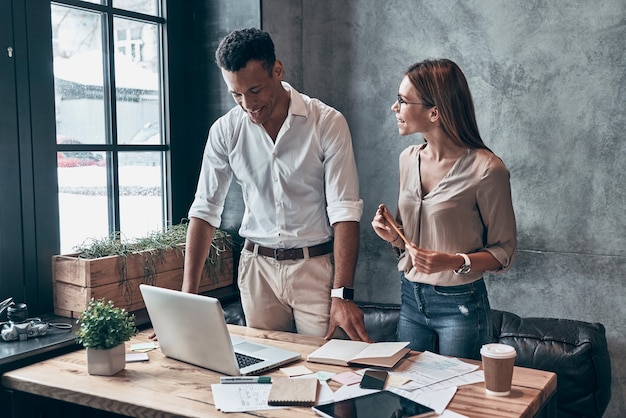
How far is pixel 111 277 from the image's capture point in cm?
302

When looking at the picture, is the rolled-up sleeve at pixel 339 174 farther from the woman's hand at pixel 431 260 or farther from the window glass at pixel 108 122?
the window glass at pixel 108 122

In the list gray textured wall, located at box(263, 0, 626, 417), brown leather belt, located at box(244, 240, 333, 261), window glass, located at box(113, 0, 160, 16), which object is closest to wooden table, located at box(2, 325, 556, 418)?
brown leather belt, located at box(244, 240, 333, 261)

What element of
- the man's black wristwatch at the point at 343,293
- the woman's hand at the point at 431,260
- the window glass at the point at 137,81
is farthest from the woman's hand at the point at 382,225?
the window glass at the point at 137,81

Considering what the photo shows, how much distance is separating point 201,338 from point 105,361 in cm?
32

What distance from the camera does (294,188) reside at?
9.06ft

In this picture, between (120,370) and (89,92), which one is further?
(89,92)

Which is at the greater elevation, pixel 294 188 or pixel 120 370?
pixel 294 188

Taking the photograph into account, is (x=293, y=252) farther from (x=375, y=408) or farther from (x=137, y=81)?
(x=137, y=81)

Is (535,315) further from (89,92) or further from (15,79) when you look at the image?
(15,79)

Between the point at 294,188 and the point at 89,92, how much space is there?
3.81 feet

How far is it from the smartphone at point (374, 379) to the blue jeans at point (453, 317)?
350mm

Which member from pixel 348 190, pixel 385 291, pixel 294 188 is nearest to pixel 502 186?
pixel 348 190

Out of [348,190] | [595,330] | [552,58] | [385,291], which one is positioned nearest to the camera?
[348,190]

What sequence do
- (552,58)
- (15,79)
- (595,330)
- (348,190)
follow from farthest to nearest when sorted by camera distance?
(552,58) < (595,330) < (15,79) < (348,190)
